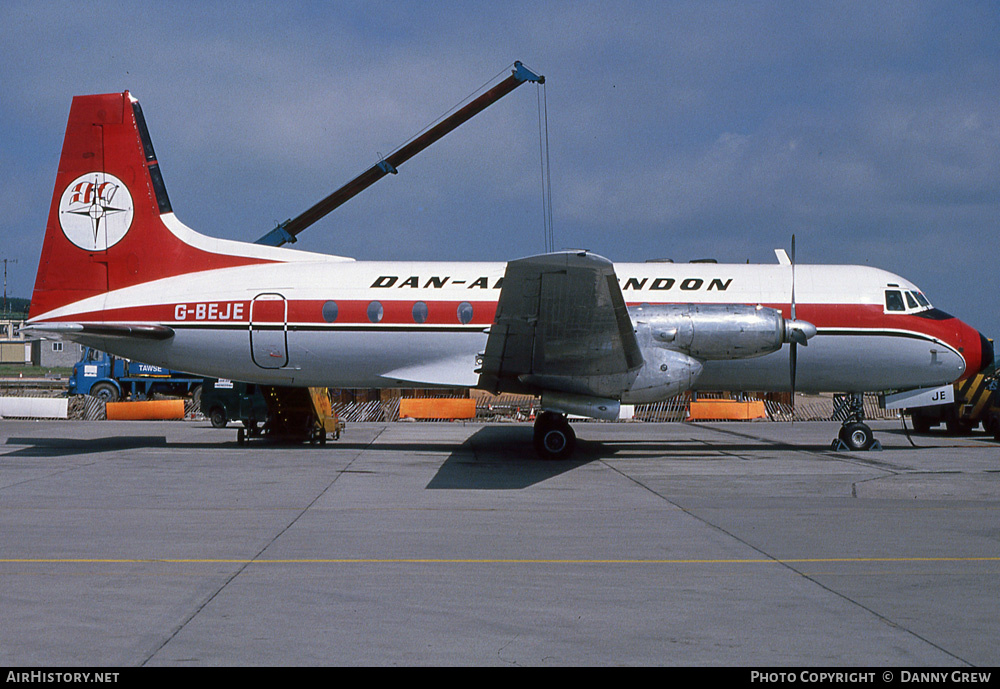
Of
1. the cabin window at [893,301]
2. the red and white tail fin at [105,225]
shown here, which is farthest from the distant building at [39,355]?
the cabin window at [893,301]

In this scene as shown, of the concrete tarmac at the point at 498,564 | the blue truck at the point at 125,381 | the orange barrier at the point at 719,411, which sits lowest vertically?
the orange barrier at the point at 719,411

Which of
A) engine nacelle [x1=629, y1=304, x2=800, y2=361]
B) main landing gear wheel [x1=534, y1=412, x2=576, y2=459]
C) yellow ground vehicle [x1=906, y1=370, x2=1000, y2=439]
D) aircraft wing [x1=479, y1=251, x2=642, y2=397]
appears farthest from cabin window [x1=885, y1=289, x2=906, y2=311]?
main landing gear wheel [x1=534, y1=412, x2=576, y2=459]

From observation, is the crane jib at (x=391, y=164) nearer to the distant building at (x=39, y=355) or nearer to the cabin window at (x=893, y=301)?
the cabin window at (x=893, y=301)

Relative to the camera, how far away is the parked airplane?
16.3 meters

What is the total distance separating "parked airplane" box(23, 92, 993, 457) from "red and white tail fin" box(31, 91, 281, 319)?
30mm

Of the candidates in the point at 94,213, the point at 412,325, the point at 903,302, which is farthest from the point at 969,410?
the point at 94,213

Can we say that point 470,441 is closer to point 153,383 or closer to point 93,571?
point 93,571

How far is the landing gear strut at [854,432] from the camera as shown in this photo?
17328 mm

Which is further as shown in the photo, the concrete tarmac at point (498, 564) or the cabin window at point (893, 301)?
the cabin window at point (893, 301)

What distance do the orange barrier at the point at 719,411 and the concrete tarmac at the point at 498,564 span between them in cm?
1478

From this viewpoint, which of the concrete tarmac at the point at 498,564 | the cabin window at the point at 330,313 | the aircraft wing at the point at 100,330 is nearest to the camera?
the concrete tarmac at the point at 498,564

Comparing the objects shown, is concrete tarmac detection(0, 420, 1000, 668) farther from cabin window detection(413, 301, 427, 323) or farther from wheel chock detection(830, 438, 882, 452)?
cabin window detection(413, 301, 427, 323)

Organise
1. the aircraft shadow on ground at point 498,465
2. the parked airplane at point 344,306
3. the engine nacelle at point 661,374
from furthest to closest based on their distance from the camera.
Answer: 1. the parked airplane at point 344,306
2. the engine nacelle at point 661,374
3. the aircraft shadow on ground at point 498,465
